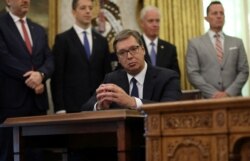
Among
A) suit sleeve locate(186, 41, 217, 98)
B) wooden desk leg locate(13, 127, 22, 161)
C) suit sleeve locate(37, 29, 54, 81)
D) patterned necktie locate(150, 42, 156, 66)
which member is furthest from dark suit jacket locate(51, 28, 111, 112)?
wooden desk leg locate(13, 127, 22, 161)

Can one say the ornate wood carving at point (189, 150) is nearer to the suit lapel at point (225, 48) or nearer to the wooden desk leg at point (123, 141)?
the wooden desk leg at point (123, 141)

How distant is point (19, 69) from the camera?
17.5 feet

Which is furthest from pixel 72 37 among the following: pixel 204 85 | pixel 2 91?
pixel 204 85

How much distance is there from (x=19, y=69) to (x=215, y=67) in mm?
2550

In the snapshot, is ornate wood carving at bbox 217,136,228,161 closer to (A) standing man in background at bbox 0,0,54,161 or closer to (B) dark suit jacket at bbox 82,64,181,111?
(B) dark suit jacket at bbox 82,64,181,111

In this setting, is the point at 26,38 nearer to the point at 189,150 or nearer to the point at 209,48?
the point at 209,48

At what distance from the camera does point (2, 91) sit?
212 inches

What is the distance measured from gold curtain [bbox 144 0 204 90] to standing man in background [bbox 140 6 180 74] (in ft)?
3.56

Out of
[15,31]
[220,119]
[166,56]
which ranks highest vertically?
[15,31]

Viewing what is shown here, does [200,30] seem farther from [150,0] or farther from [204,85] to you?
[204,85]

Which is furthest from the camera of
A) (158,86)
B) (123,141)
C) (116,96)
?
(158,86)

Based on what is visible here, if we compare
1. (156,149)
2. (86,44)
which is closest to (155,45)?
(86,44)

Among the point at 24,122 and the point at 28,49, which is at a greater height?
the point at 28,49

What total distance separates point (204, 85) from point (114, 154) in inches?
101
